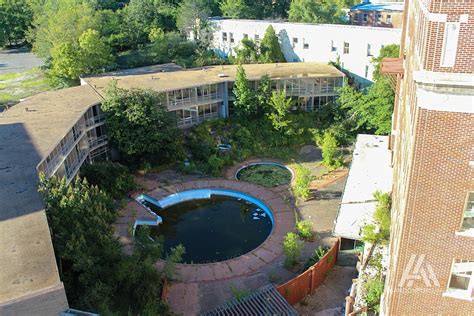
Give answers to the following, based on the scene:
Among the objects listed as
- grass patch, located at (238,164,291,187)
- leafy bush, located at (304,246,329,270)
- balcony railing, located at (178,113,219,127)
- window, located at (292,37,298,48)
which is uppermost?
window, located at (292,37,298,48)

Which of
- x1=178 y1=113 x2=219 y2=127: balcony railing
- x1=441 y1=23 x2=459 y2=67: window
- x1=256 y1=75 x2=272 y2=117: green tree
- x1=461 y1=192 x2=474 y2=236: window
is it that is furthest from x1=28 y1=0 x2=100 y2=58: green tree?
x1=461 y1=192 x2=474 y2=236: window

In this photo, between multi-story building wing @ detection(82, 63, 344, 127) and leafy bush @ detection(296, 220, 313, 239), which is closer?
leafy bush @ detection(296, 220, 313, 239)

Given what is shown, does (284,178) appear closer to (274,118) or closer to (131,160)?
(274,118)

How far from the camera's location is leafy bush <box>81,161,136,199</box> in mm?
33094

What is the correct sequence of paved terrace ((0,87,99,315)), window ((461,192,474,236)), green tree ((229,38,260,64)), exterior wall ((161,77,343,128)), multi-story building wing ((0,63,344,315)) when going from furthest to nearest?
green tree ((229,38,260,64)) → exterior wall ((161,77,343,128)) → multi-story building wing ((0,63,344,315)) → paved terrace ((0,87,99,315)) → window ((461,192,474,236))

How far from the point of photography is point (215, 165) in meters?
37.7

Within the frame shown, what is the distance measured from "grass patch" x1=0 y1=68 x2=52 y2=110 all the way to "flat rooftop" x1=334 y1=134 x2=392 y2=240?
39.6 meters

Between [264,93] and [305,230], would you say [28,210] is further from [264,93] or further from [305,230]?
[264,93]

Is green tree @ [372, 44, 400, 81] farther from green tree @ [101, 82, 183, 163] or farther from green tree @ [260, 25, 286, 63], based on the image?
green tree @ [101, 82, 183, 163]

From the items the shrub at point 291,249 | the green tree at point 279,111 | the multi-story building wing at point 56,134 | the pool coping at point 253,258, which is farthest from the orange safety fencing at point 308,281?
the green tree at point 279,111

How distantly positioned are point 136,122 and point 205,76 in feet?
38.8

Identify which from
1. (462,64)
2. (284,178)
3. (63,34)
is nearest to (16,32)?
(63,34)

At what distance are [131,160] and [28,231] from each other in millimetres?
17237

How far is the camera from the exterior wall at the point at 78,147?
28828 mm
